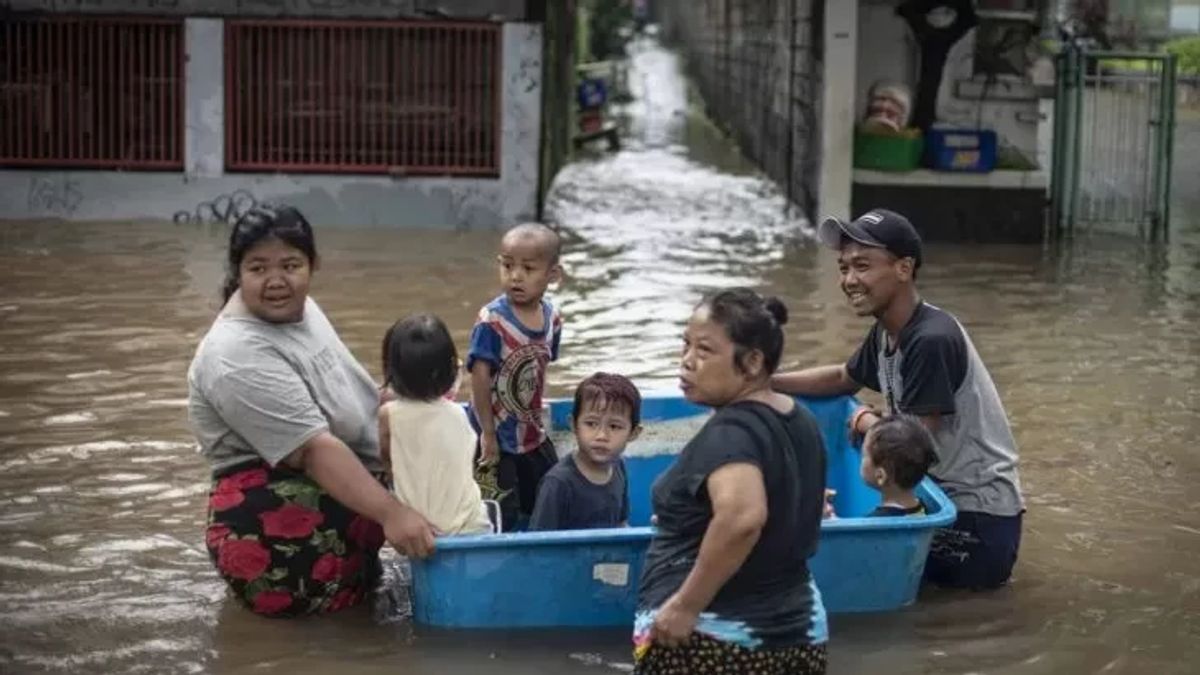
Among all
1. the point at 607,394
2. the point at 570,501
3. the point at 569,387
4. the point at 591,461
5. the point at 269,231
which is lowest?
the point at 569,387

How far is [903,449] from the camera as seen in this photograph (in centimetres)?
612

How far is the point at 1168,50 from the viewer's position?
715 inches

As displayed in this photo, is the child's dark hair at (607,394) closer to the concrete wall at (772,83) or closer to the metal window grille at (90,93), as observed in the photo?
the concrete wall at (772,83)

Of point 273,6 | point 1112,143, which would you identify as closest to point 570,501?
point 273,6

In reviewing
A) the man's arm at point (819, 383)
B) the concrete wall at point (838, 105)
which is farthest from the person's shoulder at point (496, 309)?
the concrete wall at point (838, 105)

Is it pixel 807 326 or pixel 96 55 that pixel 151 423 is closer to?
pixel 807 326

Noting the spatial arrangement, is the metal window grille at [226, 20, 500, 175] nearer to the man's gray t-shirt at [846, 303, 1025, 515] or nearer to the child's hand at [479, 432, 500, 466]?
the child's hand at [479, 432, 500, 466]

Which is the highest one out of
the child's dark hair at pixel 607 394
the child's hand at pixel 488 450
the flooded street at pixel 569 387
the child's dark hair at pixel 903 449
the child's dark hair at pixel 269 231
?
the child's dark hair at pixel 269 231

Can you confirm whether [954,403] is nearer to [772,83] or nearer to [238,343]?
[238,343]

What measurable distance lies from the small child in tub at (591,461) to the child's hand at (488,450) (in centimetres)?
41

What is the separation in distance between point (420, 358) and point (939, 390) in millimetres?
1730

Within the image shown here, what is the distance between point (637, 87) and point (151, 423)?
1352 inches

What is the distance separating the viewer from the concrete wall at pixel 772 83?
18422 mm

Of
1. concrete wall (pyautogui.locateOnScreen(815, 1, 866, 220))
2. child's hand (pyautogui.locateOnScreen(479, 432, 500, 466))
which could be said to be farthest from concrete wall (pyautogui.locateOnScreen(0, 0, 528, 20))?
child's hand (pyautogui.locateOnScreen(479, 432, 500, 466))
